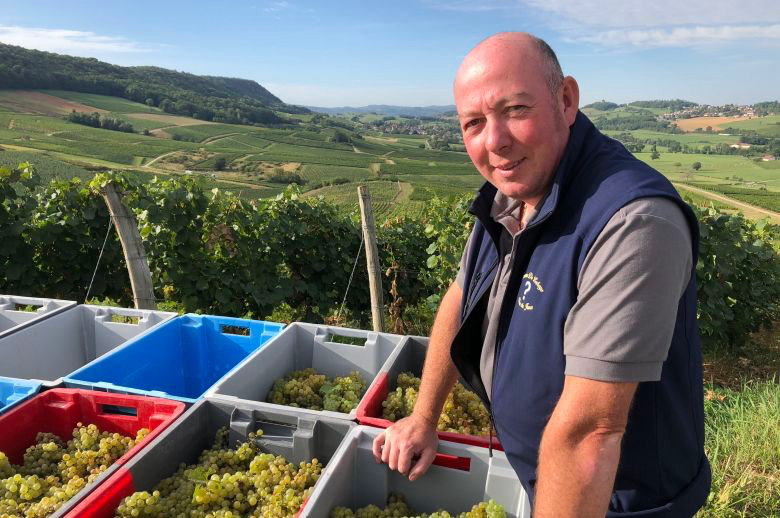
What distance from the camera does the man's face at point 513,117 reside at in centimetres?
125

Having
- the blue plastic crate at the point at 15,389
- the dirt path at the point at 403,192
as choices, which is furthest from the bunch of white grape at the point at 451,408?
the dirt path at the point at 403,192

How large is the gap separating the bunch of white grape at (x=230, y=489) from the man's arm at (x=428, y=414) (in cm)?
31

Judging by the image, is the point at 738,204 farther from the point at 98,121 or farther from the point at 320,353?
the point at 98,121

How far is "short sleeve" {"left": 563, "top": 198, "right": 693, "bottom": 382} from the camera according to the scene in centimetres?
100

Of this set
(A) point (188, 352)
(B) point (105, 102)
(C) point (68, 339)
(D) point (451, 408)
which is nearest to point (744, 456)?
(D) point (451, 408)

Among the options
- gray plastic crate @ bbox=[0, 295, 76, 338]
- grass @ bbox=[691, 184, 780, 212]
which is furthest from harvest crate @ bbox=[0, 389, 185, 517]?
grass @ bbox=[691, 184, 780, 212]

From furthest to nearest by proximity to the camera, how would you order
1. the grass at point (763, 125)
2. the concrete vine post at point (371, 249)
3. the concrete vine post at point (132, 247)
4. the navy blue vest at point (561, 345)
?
the grass at point (763, 125), the concrete vine post at point (371, 249), the concrete vine post at point (132, 247), the navy blue vest at point (561, 345)

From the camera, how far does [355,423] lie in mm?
Result: 1914

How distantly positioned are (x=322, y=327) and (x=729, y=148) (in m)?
62.7

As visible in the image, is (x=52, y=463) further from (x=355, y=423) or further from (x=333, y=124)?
(x=333, y=124)

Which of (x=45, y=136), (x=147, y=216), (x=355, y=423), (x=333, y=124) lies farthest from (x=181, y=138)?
(x=355, y=423)

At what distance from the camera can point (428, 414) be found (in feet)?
5.90

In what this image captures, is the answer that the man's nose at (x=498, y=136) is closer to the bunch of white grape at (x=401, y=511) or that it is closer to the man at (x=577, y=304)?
the man at (x=577, y=304)

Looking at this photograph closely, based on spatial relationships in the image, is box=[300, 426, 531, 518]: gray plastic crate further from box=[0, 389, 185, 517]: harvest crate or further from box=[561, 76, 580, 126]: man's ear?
box=[561, 76, 580, 126]: man's ear
